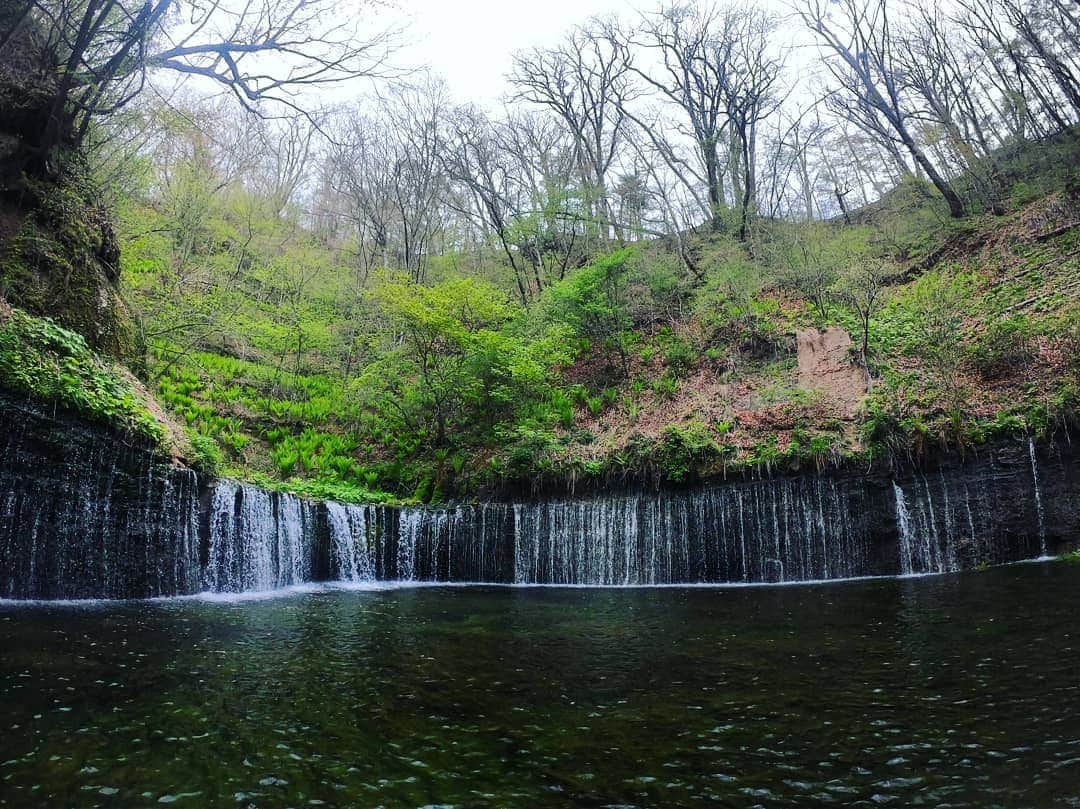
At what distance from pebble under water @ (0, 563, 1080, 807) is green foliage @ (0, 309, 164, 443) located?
3.45 meters

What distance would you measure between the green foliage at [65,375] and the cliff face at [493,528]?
0.32 metres

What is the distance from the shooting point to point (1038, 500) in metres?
11.9

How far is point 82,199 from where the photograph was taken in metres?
13.1

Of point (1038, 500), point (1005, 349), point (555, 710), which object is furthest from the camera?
point (1005, 349)

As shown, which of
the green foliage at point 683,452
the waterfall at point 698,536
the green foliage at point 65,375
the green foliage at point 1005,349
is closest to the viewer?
the green foliage at point 65,375

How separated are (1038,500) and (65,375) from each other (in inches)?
719

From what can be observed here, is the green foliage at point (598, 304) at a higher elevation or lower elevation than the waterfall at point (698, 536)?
higher

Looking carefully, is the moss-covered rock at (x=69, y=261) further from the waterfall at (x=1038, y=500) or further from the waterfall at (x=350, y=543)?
the waterfall at (x=1038, y=500)

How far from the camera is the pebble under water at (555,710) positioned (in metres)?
3.37

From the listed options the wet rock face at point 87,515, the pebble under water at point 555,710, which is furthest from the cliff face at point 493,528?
the pebble under water at point 555,710

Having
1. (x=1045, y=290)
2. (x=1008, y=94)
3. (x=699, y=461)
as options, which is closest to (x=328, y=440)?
(x=699, y=461)

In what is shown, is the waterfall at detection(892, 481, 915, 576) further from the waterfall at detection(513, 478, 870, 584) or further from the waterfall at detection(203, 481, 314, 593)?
the waterfall at detection(203, 481, 314, 593)

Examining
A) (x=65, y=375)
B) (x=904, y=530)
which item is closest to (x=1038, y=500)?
(x=904, y=530)

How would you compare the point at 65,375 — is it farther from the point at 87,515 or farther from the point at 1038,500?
the point at 1038,500
